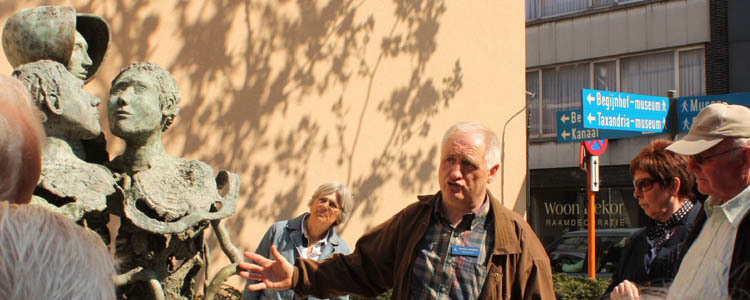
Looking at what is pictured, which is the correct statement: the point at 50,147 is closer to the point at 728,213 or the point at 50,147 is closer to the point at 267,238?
the point at 267,238

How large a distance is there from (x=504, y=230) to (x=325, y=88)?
203 inches

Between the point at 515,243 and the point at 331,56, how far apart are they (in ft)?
17.6

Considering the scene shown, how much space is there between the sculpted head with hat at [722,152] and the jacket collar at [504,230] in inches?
32.7

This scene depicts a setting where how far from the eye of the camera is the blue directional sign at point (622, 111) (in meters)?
8.49

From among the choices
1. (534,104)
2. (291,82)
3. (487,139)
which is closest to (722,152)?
(487,139)

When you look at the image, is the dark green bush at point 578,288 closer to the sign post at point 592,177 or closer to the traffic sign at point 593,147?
the sign post at point 592,177

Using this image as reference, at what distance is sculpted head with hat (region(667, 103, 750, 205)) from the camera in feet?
8.82

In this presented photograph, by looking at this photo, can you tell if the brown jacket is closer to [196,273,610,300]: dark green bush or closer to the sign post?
[196,273,610,300]: dark green bush

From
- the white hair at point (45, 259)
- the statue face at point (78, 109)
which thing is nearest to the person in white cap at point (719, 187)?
the white hair at point (45, 259)

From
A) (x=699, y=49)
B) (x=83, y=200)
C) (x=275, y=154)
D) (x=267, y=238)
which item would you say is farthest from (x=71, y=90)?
(x=699, y=49)

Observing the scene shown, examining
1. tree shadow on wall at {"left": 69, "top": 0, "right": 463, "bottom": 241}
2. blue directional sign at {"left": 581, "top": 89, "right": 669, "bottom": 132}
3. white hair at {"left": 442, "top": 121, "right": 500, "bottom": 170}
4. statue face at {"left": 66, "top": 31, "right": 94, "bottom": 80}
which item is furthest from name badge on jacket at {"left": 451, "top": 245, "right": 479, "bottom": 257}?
blue directional sign at {"left": 581, "top": 89, "right": 669, "bottom": 132}

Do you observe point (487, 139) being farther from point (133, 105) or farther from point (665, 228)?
point (133, 105)

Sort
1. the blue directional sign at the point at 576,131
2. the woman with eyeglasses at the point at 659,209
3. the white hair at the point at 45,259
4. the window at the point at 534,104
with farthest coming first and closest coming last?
the window at the point at 534,104
the blue directional sign at the point at 576,131
the woman with eyeglasses at the point at 659,209
the white hair at the point at 45,259

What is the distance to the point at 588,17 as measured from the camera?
69.5 ft
